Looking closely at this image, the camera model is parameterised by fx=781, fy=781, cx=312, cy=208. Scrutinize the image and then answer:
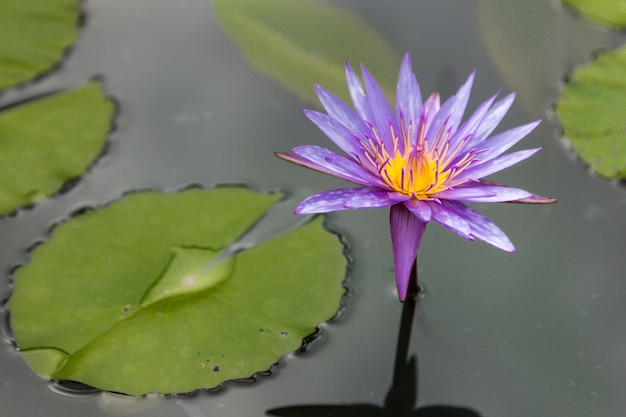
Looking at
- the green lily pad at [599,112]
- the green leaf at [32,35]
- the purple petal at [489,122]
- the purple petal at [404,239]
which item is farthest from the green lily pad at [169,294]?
the green lily pad at [599,112]

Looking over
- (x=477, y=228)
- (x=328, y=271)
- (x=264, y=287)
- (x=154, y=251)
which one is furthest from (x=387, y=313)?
(x=154, y=251)

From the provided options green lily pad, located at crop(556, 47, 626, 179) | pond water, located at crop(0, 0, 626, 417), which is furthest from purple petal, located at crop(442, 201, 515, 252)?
green lily pad, located at crop(556, 47, 626, 179)

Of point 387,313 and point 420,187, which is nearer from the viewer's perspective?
point 420,187

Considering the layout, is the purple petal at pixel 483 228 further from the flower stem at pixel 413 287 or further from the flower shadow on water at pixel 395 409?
the flower shadow on water at pixel 395 409

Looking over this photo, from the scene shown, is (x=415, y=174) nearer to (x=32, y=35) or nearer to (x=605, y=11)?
(x=605, y=11)

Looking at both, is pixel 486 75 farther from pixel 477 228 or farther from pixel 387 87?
pixel 477 228

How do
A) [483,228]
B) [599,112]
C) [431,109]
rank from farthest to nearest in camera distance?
[599,112] < [431,109] < [483,228]

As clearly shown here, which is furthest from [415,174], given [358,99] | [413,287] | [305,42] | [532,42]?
[532,42]
